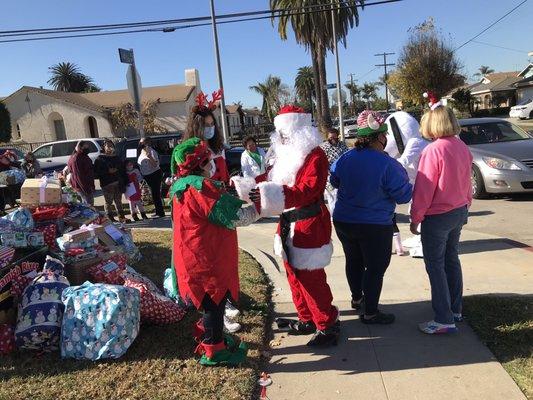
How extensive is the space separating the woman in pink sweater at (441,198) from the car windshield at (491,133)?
6.71 metres

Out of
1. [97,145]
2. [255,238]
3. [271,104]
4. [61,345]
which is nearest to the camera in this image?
[61,345]

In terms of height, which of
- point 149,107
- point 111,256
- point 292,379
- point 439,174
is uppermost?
point 149,107

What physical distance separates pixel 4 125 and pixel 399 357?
40512 millimetres

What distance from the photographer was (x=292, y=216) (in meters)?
3.66

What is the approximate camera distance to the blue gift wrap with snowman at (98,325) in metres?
3.59

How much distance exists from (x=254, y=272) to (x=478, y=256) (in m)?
2.70

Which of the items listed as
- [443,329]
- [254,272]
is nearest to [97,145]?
[254,272]

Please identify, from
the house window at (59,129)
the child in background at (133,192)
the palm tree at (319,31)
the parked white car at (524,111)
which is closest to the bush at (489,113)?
the parked white car at (524,111)

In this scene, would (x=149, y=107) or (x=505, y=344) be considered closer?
(x=505, y=344)

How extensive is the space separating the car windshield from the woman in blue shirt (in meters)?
6.82

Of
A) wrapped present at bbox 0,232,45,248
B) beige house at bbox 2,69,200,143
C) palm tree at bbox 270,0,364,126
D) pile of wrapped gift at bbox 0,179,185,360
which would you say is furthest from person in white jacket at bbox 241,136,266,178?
beige house at bbox 2,69,200,143

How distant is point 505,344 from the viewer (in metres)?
3.58

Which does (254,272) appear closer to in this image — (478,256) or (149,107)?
(478,256)

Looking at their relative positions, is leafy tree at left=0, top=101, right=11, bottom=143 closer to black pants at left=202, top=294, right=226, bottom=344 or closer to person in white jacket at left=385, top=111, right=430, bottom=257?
person in white jacket at left=385, top=111, right=430, bottom=257
